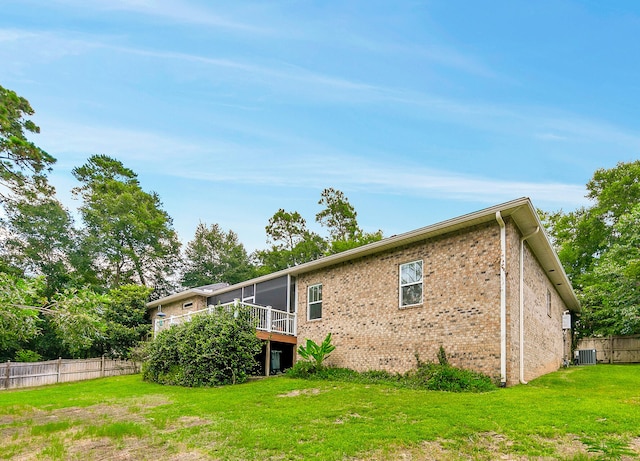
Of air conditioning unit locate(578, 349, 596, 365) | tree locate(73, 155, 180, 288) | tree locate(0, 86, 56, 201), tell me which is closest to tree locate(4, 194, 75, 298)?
tree locate(73, 155, 180, 288)

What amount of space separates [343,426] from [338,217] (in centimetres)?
3006

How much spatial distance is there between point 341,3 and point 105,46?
654 cm

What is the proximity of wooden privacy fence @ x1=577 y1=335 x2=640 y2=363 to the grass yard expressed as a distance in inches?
497

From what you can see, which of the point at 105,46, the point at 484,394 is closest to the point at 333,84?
the point at 105,46

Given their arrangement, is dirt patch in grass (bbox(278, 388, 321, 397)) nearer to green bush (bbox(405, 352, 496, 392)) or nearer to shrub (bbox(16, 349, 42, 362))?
green bush (bbox(405, 352, 496, 392))

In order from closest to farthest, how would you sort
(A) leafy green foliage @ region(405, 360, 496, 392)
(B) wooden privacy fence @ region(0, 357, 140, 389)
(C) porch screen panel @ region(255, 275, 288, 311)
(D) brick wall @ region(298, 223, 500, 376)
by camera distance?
(A) leafy green foliage @ region(405, 360, 496, 392) → (D) brick wall @ region(298, 223, 500, 376) → (C) porch screen panel @ region(255, 275, 288, 311) → (B) wooden privacy fence @ region(0, 357, 140, 389)

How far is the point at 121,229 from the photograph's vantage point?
33.9m

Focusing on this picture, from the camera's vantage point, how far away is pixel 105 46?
11477 millimetres

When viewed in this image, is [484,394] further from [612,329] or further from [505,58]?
[612,329]

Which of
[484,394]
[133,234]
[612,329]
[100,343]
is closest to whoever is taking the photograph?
[484,394]

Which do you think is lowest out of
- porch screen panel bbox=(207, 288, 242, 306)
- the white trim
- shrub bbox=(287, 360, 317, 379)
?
shrub bbox=(287, 360, 317, 379)

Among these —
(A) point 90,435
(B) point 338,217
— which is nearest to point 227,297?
(A) point 90,435

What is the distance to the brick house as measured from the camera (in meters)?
9.71

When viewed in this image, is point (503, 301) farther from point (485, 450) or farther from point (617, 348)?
point (617, 348)
